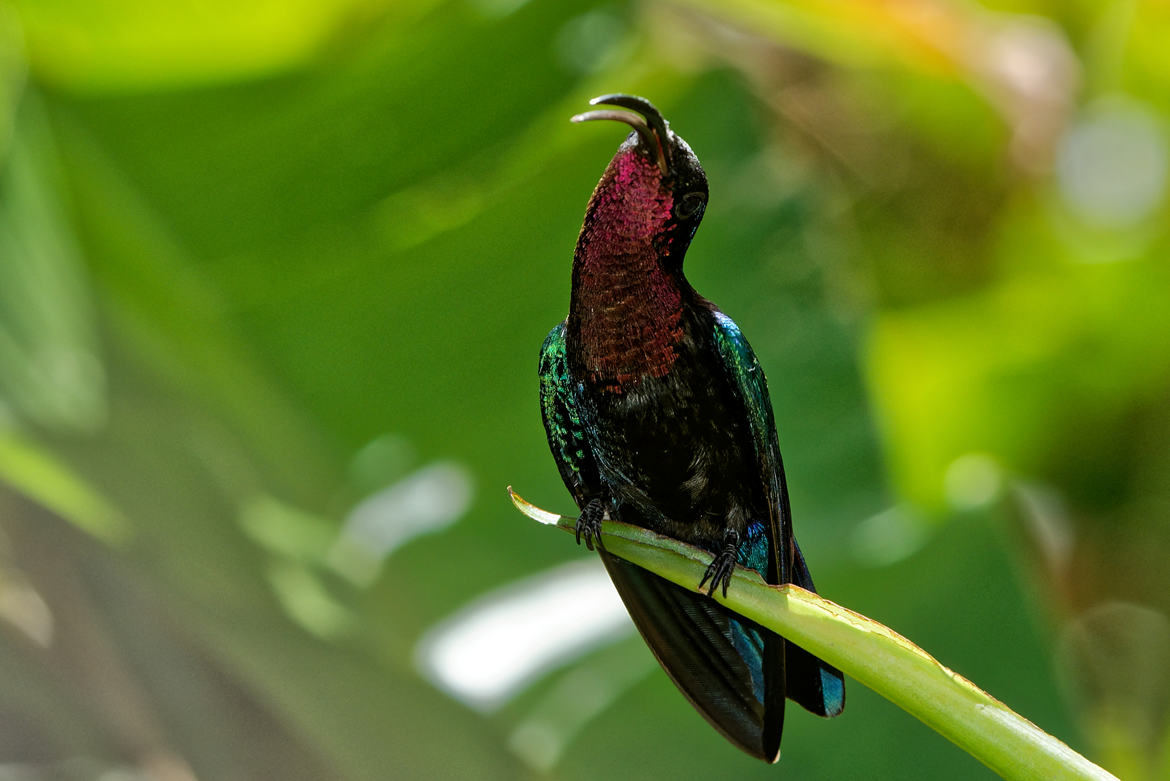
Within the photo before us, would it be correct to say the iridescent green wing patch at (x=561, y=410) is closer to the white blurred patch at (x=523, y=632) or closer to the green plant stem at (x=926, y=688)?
the green plant stem at (x=926, y=688)

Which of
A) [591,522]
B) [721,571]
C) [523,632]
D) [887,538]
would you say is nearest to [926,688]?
[721,571]

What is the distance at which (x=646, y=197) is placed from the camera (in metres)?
0.63

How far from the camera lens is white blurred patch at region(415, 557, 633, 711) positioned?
4.68 feet

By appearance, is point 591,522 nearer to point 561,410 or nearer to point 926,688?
point 561,410

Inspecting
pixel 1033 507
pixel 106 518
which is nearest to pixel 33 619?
pixel 106 518

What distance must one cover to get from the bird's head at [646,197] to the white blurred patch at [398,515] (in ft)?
3.15

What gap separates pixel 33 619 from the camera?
1.88m

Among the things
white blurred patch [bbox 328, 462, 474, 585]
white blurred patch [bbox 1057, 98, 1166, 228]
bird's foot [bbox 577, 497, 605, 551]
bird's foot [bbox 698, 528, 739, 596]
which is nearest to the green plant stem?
bird's foot [bbox 698, 528, 739, 596]

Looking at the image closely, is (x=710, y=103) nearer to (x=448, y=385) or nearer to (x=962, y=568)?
(x=448, y=385)

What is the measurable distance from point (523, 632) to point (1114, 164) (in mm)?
1837

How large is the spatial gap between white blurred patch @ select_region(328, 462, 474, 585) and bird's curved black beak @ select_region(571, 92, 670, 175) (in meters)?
0.99

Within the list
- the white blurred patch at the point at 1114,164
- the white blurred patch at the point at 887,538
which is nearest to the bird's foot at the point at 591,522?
the white blurred patch at the point at 887,538

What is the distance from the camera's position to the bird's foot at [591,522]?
72 cm

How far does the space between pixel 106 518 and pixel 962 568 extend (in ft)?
3.84
